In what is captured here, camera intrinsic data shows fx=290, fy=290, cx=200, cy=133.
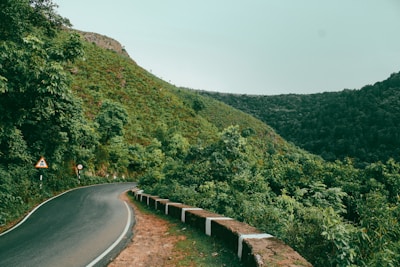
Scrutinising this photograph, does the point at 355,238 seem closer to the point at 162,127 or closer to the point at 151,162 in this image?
the point at 151,162

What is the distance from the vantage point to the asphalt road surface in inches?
249

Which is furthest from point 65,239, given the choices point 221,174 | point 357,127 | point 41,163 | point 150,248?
point 357,127

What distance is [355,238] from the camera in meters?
4.51

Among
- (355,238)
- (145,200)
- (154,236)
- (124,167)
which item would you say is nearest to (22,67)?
(154,236)

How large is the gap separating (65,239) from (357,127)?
58708 millimetres

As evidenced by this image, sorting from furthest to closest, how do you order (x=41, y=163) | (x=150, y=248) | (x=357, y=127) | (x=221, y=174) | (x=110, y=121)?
(x=357, y=127), (x=110, y=121), (x=41, y=163), (x=221, y=174), (x=150, y=248)

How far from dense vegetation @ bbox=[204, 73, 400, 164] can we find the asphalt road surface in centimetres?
4076

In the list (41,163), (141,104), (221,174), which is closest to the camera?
(221,174)

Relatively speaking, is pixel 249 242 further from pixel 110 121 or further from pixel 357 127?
pixel 357 127

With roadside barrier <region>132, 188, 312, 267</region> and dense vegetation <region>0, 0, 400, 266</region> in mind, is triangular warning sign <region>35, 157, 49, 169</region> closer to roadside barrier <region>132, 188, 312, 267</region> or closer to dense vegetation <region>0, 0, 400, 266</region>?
dense vegetation <region>0, 0, 400, 266</region>

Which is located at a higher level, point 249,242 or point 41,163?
point 249,242

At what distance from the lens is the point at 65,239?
823 cm

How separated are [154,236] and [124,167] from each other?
3725 cm

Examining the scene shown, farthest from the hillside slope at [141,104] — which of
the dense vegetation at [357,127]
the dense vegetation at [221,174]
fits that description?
the dense vegetation at [221,174]
